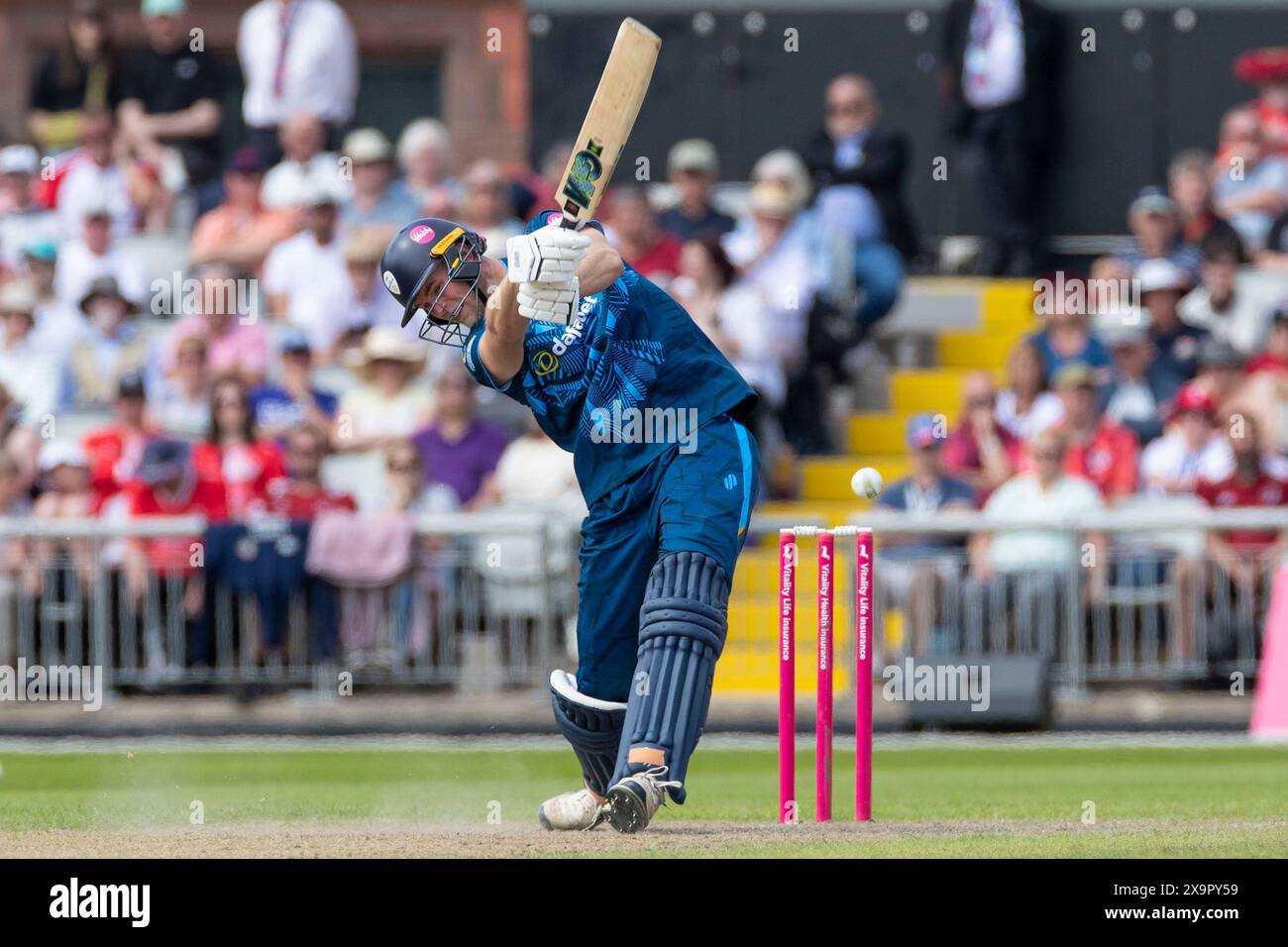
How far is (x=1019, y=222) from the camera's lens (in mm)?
21484

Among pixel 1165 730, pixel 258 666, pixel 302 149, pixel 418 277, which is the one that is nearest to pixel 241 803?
pixel 418 277

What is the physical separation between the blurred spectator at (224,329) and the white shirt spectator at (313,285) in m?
0.30

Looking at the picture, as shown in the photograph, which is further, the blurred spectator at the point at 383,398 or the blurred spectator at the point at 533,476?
the blurred spectator at the point at 383,398

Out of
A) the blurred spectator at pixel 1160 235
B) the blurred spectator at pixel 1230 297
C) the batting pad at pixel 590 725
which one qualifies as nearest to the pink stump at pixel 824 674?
the batting pad at pixel 590 725

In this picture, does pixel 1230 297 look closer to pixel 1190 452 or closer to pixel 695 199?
pixel 1190 452

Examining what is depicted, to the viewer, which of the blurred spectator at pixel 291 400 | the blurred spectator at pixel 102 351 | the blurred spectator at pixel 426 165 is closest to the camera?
the blurred spectator at pixel 291 400

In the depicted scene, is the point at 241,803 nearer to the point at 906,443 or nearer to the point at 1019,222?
the point at 906,443

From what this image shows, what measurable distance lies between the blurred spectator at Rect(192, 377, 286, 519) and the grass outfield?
3007mm

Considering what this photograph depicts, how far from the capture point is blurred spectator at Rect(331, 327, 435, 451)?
18.3 metres

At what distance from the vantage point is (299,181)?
20500 millimetres

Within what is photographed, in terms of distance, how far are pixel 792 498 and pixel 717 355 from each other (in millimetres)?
9520

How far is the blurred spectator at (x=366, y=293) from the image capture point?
757 inches

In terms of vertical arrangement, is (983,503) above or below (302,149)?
below

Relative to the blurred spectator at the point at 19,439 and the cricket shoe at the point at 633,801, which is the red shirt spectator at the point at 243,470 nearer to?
the blurred spectator at the point at 19,439
